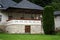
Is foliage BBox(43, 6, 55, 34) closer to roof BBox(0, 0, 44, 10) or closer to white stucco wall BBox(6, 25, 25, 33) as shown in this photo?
white stucco wall BBox(6, 25, 25, 33)

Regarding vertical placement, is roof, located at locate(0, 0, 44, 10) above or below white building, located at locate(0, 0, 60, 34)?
above

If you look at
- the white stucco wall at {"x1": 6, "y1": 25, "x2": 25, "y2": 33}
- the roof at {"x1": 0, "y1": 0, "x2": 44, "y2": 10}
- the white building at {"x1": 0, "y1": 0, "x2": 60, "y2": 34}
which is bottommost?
the white stucco wall at {"x1": 6, "y1": 25, "x2": 25, "y2": 33}

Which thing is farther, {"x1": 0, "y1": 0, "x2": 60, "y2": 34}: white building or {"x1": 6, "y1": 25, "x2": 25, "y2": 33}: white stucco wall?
{"x1": 0, "y1": 0, "x2": 60, "y2": 34}: white building

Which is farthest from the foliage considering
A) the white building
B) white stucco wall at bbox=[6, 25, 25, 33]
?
white stucco wall at bbox=[6, 25, 25, 33]

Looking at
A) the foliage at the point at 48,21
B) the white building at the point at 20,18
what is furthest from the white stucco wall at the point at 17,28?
the foliage at the point at 48,21

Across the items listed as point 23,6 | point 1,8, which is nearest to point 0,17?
point 1,8

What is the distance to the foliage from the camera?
31.3m

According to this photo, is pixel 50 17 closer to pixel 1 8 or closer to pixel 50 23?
pixel 50 23

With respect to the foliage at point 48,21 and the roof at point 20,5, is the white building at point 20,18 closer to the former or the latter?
the roof at point 20,5

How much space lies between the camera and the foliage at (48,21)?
31.3m

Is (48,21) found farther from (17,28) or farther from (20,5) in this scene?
(20,5)

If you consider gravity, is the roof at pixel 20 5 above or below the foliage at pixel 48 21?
above

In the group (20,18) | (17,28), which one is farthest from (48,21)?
(20,18)

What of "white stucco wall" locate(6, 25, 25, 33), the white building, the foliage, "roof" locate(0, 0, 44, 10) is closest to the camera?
the foliage
